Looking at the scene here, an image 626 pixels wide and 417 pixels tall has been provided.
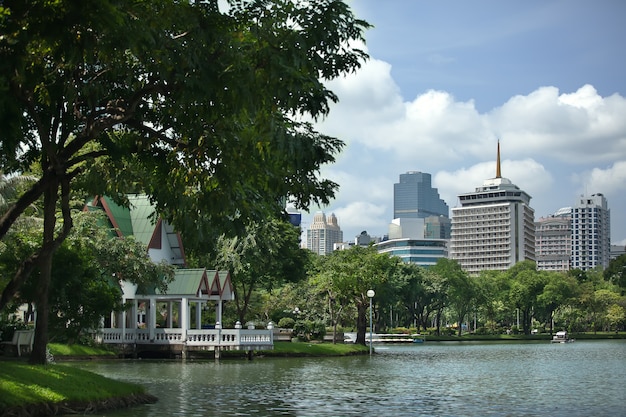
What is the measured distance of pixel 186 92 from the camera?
752 inches

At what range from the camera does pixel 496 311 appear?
474 feet

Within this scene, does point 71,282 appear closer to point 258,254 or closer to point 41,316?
point 41,316

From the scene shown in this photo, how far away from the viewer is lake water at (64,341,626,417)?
83.6 feet

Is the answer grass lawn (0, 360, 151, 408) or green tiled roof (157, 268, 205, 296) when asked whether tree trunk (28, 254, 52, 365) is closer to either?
grass lawn (0, 360, 151, 408)

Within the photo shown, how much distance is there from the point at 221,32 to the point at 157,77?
237 centimetres

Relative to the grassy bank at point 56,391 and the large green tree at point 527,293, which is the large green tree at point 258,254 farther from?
the large green tree at point 527,293

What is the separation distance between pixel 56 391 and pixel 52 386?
1.09 ft

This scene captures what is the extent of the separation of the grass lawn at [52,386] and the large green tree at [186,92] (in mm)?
2132

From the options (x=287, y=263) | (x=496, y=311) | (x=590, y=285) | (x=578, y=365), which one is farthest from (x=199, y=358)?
(x=590, y=285)

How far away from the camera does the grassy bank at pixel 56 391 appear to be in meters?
20.9

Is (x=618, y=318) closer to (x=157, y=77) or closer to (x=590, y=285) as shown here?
(x=590, y=285)

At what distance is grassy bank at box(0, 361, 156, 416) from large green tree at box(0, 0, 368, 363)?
86.2 inches

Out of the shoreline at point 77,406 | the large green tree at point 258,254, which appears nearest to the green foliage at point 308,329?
the large green tree at point 258,254

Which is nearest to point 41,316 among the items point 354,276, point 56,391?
point 56,391
